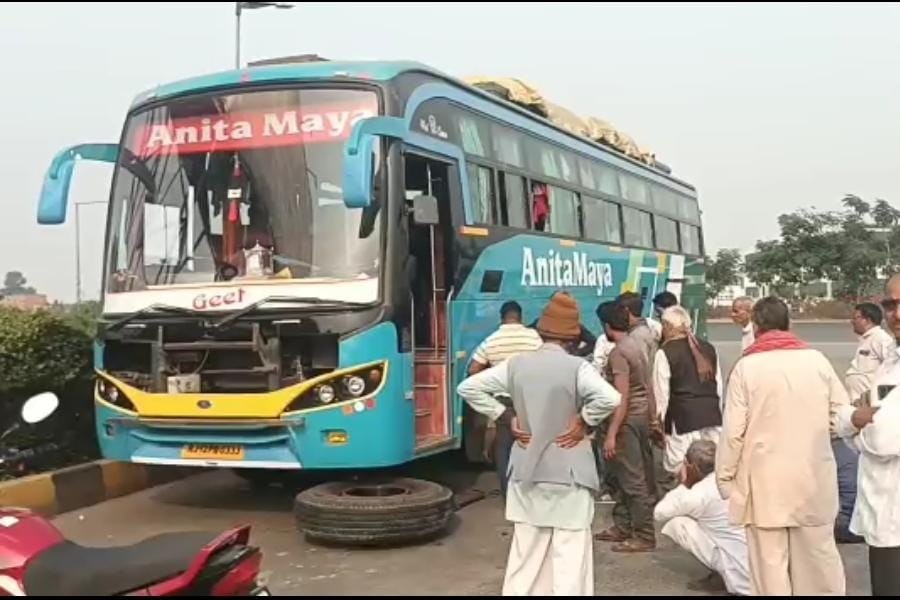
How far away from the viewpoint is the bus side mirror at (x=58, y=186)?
8.16 meters

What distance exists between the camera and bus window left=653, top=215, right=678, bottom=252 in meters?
16.0

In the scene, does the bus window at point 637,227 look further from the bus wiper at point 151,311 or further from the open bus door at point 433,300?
the bus wiper at point 151,311

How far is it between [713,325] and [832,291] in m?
4.84

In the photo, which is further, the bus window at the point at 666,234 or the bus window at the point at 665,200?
the bus window at the point at 665,200

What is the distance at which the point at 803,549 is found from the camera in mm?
5008

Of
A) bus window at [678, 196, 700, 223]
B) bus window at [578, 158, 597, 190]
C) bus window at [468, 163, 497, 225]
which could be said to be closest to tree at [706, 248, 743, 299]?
bus window at [678, 196, 700, 223]

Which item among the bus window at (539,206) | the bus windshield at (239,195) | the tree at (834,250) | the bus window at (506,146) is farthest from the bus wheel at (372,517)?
the tree at (834,250)

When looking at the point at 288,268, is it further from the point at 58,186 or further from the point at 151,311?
the point at 58,186

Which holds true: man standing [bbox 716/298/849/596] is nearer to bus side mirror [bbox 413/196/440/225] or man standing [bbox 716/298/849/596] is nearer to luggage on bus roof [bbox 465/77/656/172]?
bus side mirror [bbox 413/196/440/225]

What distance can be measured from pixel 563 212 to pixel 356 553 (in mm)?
5478

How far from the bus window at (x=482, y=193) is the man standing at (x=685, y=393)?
7.56 feet

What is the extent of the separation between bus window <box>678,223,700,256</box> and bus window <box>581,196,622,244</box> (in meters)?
4.45

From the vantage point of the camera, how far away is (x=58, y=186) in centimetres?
823

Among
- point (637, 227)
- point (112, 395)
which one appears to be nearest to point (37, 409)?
point (112, 395)
